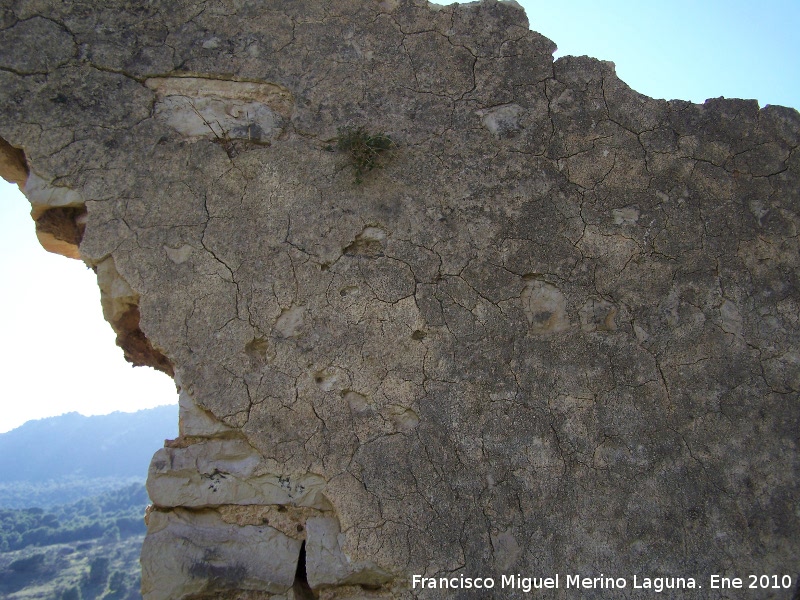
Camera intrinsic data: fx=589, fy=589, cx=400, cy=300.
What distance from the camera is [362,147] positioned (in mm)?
2459

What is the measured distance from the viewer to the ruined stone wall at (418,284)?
2225mm

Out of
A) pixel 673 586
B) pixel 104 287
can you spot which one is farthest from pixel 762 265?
pixel 104 287

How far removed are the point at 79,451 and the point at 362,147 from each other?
7443 centimetres

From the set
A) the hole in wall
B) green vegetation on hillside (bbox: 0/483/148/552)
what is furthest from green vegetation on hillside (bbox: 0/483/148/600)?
the hole in wall

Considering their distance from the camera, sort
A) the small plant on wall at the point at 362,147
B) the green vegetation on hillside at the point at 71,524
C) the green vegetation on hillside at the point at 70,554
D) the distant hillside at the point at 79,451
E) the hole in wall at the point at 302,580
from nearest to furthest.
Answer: the hole in wall at the point at 302,580
the small plant on wall at the point at 362,147
the green vegetation on hillside at the point at 70,554
the green vegetation on hillside at the point at 71,524
the distant hillside at the point at 79,451

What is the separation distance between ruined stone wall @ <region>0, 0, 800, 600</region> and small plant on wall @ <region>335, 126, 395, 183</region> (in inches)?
1.2

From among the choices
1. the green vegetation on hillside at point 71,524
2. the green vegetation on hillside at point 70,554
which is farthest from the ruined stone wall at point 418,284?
the green vegetation on hillside at point 71,524

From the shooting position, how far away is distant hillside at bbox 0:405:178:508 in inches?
2149

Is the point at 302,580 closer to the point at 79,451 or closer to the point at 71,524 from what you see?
the point at 71,524

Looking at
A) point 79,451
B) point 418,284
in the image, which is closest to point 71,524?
point 418,284

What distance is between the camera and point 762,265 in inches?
99.3

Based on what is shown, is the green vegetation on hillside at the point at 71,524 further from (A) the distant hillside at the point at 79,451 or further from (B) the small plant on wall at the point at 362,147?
(B) the small plant on wall at the point at 362,147

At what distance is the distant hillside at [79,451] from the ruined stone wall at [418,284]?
54.7m

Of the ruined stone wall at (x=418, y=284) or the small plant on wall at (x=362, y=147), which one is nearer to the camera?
the ruined stone wall at (x=418, y=284)
